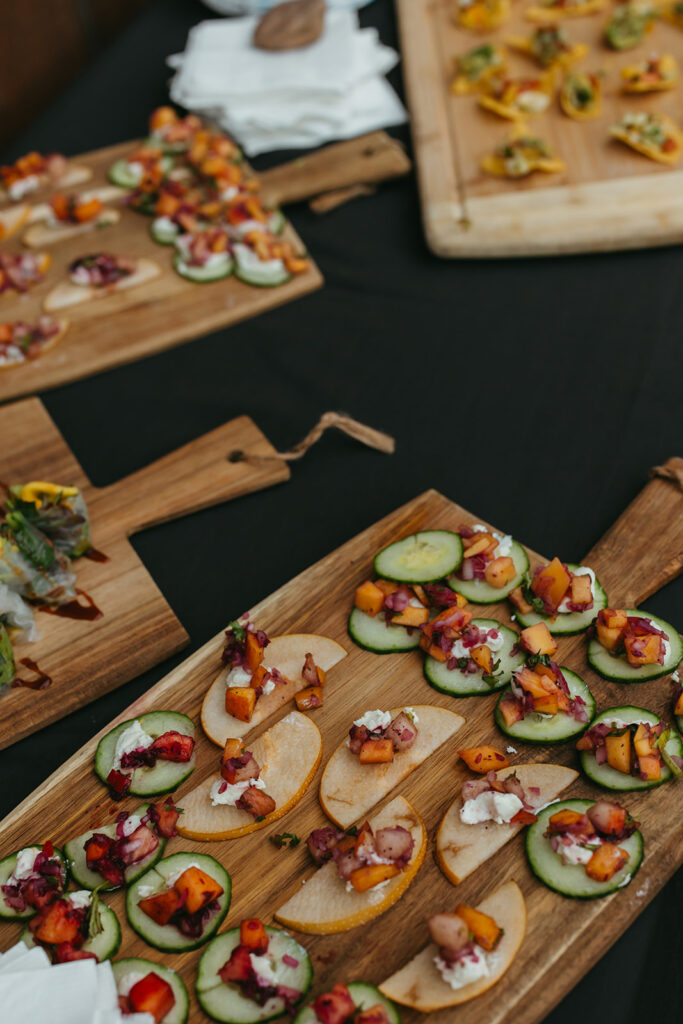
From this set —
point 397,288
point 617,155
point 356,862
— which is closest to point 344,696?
point 356,862

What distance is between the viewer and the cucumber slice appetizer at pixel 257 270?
359 cm

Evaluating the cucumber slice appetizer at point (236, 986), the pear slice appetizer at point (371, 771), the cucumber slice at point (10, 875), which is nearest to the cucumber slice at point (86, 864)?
the cucumber slice at point (10, 875)

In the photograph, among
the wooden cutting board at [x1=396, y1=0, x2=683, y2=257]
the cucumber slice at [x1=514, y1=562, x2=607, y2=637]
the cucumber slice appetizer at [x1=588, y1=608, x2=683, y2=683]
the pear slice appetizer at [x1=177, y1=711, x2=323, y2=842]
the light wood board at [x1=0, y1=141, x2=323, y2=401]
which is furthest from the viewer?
the wooden cutting board at [x1=396, y1=0, x2=683, y2=257]

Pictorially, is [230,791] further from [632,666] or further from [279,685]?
[632,666]

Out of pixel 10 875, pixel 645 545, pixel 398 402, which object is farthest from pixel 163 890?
pixel 398 402

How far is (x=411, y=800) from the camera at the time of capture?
2129 mm

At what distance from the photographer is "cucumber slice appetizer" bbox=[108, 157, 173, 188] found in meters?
4.01

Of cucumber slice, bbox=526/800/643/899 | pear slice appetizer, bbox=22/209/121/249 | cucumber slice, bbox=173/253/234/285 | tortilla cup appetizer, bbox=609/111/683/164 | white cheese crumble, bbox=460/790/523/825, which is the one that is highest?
pear slice appetizer, bbox=22/209/121/249

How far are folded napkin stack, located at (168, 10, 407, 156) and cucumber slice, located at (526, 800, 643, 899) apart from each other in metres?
3.25

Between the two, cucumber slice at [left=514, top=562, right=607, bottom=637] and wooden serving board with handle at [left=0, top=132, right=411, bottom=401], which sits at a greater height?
wooden serving board with handle at [left=0, top=132, right=411, bottom=401]

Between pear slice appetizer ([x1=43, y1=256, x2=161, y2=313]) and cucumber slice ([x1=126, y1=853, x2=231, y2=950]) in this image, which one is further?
pear slice appetizer ([x1=43, y1=256, x2=161, y2=313])

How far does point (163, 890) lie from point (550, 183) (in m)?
2.97

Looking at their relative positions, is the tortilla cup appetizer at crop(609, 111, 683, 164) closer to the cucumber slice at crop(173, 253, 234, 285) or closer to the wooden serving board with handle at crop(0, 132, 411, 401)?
the wooden serving board with handle at crop(0, 132, 411, 401)

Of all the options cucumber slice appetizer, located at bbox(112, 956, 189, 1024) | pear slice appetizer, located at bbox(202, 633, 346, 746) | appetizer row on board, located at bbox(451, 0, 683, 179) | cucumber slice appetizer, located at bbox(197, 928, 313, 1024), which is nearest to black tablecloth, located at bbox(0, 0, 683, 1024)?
pear slice appetizer, located at bbox(202, 633, 346, 746)
